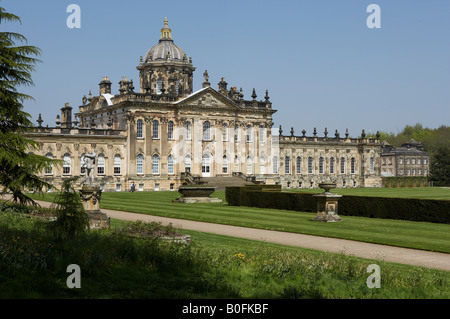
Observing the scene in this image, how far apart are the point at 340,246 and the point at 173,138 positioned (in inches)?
1958

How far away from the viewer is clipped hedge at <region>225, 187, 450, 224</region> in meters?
26.0

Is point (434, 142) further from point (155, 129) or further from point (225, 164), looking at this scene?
point (155, 129)

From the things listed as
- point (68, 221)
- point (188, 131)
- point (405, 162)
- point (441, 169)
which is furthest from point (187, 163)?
point (405, 162)

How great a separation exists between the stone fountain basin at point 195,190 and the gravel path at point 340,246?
547 inches

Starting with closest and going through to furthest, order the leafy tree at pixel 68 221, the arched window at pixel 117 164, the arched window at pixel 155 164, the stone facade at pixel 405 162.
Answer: the leafy tree at pixel 68 221, the arched window at pixel 117 164, the arched window at pixel 155 164, the stone facade at pixel 405 162

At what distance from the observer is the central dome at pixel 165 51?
240 ft

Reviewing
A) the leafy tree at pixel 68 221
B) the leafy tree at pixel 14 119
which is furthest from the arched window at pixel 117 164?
the leafy tree at pixel 68 221

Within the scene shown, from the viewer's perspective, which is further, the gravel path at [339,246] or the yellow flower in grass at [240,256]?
the gravel path at [339,246]

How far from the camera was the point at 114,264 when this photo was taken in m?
12.1

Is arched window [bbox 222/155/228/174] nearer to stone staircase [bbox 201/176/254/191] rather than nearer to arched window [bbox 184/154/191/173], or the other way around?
stone staircase [bbox 201/176/254/191]

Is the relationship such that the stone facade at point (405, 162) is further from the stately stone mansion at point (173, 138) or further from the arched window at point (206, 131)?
the arched window at point (206, 131)

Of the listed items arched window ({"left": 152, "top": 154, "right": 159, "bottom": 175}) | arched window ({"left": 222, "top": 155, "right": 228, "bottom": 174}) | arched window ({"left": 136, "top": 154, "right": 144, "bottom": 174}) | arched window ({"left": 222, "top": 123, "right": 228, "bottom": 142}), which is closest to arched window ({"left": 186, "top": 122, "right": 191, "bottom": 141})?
arched window ({"left": 152, "top": 154, "right": 159, "bottom": 175})

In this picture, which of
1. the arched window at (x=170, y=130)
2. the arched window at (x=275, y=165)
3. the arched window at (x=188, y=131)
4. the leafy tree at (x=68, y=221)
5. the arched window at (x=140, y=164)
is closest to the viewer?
the leafy tree at (x=68, y=221)
